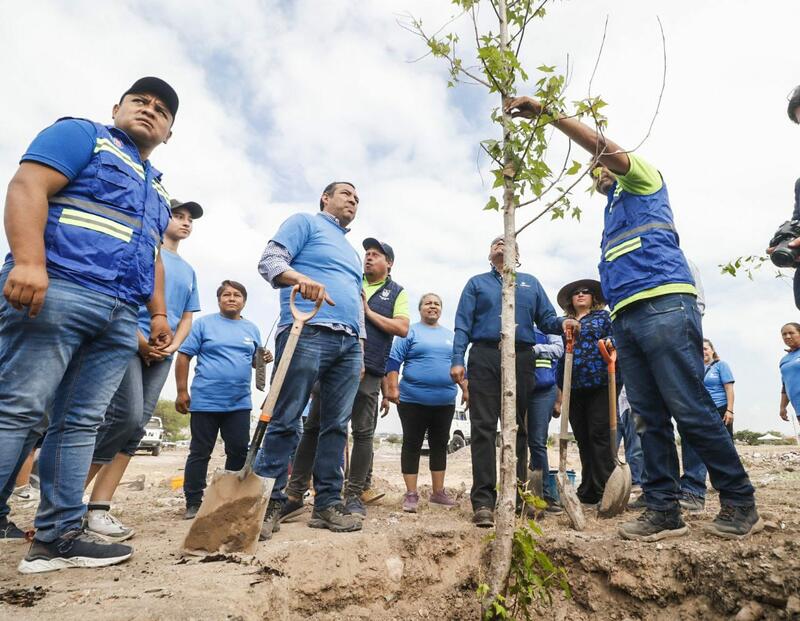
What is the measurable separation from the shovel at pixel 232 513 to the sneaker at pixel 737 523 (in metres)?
2.46

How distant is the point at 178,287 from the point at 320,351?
1.48 m

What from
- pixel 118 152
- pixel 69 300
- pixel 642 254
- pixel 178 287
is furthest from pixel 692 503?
pixel 118 152

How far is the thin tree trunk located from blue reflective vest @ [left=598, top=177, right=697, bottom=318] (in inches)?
39.5

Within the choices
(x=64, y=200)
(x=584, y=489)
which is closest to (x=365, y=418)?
(x=584, y=489)

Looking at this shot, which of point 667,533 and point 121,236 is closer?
point 121,236

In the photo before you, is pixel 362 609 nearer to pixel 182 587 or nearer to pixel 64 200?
pixel 182 587

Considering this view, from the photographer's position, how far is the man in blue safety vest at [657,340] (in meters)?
2.71

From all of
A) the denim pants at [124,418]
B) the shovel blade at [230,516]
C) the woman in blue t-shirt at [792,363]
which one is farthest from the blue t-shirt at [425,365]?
the woman in blue t-shirt at [792,363]

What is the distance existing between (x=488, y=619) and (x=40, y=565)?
1.92 meters

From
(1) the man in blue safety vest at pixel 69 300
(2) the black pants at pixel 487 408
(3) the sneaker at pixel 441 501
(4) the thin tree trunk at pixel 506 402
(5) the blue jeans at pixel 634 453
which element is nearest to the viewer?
(1) the man in blue safety vest at pixel 69 300

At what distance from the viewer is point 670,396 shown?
281cm

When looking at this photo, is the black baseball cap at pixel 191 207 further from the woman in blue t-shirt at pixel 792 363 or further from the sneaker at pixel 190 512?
the woman in blue t-shirt at pixel 792 363

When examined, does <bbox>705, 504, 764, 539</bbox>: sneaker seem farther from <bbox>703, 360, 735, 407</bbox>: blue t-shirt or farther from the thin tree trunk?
<bbox>703, 360, 735, 407</bbox>: blue t-shirt

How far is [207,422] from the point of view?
410cm
